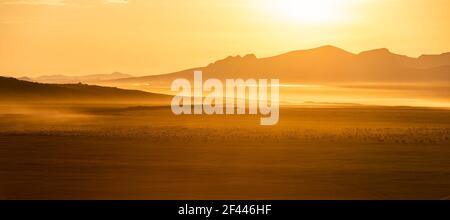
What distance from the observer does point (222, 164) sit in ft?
65.4

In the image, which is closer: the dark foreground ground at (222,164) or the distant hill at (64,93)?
→ the dark foreground ground at (222,164)

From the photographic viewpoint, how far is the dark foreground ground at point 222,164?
15422mm

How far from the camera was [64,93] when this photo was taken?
257 feet

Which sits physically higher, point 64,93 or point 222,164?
point 64,93

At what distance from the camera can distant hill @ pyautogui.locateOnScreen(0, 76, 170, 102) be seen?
7450 cm

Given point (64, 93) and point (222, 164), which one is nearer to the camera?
point (222, 164)

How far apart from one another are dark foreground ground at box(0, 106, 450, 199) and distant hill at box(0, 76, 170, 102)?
43.3 meters

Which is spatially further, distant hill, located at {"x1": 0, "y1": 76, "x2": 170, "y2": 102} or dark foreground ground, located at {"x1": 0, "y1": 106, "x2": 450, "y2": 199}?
distant hill, located at {"x1": 0, "y1": 76, "x2": 170, "y2": 102}

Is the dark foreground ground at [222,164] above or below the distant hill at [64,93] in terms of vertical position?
below

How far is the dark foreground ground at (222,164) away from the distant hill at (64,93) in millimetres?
43289

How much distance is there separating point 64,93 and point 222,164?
6079 cm
